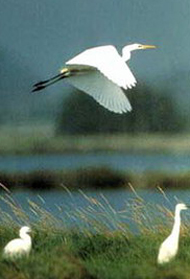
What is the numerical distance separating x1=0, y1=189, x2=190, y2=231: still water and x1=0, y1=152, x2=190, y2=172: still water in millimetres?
170

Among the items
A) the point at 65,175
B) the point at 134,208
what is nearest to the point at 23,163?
the point at 65,175

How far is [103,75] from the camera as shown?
27.1 feet

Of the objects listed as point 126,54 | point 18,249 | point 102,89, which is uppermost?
point 126,54

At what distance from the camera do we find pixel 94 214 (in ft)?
28.3

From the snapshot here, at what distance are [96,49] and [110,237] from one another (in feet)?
4.26

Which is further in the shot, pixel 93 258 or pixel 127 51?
pixel 127 51

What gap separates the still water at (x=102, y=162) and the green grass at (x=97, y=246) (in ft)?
0.64

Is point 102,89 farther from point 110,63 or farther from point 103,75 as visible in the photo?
point 110,63

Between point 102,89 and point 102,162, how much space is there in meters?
0.64

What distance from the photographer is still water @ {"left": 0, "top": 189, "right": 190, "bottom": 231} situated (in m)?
8.60

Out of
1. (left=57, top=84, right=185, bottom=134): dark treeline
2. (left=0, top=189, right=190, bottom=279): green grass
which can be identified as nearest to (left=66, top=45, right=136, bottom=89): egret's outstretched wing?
(left=57, top=84, right=185, bottom=134): dark treeline

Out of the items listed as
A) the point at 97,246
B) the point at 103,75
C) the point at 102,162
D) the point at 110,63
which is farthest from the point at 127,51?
the point at 97,246

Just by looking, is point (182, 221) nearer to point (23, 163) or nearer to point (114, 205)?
point (114, 205)

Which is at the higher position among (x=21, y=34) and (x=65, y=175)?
(x=21, y=34)
